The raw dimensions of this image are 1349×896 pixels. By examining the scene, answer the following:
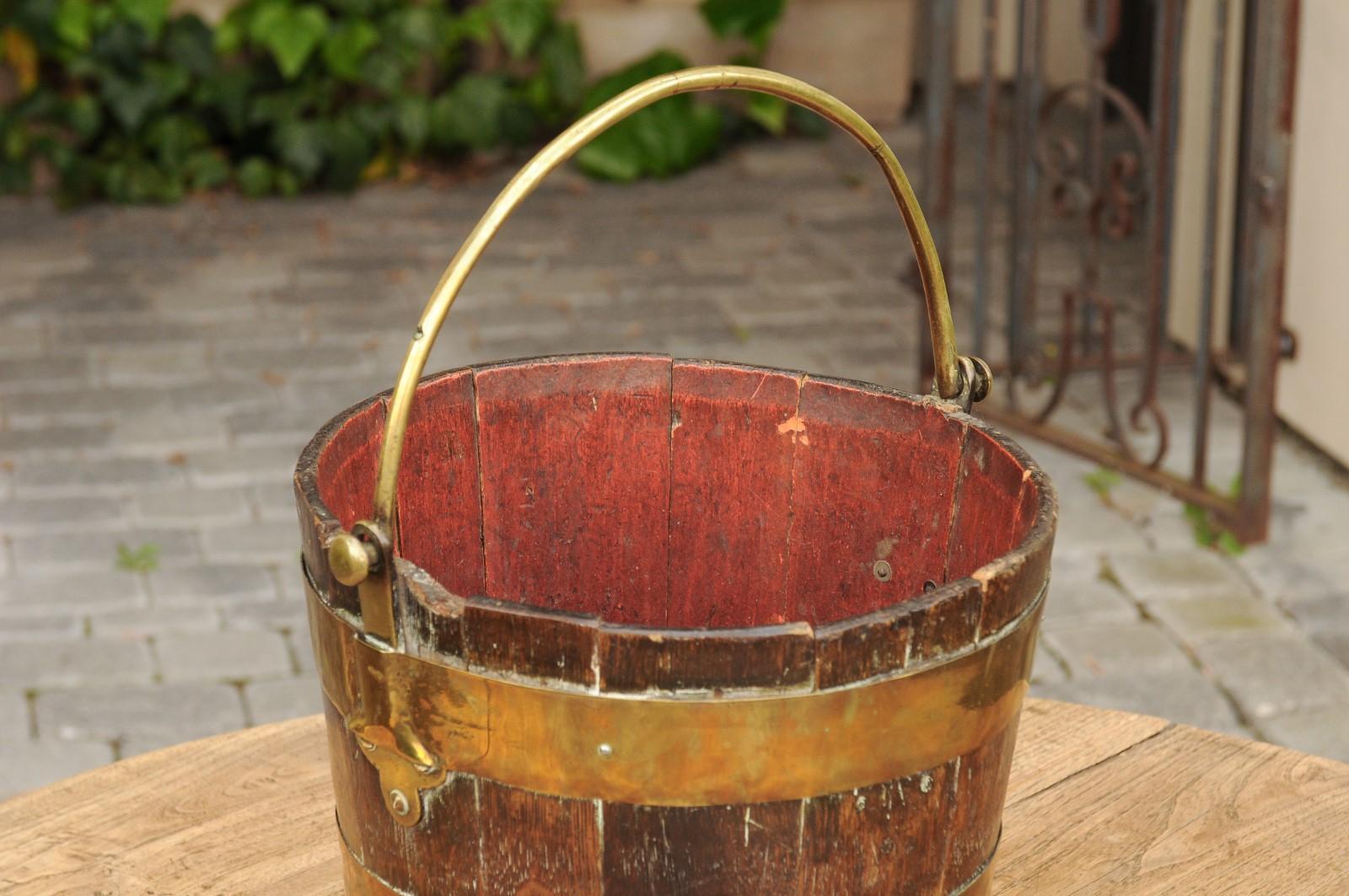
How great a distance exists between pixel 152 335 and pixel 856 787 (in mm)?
3920

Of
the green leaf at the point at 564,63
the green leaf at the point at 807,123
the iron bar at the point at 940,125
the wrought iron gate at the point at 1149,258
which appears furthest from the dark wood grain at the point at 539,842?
the green leaf at the point at 807,123

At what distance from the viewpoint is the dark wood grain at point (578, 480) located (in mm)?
1410

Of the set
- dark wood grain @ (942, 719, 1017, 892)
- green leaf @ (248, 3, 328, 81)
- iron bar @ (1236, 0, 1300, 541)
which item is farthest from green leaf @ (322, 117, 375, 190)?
dark wood grain @ (942, 719, 1017, 892)

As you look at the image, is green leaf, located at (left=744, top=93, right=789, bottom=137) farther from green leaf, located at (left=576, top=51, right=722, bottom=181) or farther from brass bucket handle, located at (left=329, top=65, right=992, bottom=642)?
brass bucket handle, located at (left=329, top=65, right=992, bottom=642)

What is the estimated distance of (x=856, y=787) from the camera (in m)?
1.09

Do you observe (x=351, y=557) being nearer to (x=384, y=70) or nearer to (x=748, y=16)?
(x=384, y=70)

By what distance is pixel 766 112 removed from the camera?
648cm

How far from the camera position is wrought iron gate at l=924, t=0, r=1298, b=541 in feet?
10.7

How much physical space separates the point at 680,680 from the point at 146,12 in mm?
5585

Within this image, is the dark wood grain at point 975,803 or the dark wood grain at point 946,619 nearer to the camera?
the dark wood grain at point 946,619

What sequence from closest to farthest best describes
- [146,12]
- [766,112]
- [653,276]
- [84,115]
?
[653,276] → [84,115] → [146,12] → [766,112]

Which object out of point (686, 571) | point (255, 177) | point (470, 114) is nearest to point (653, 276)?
point (470, 114)

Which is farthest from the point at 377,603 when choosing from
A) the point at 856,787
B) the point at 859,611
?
the point at 859,611

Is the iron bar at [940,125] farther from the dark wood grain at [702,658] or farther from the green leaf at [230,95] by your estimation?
the green leaf at [230,95]
